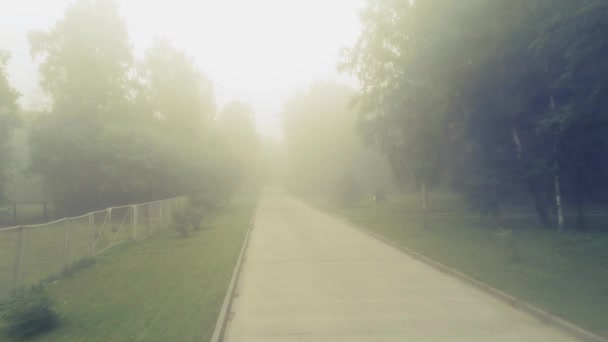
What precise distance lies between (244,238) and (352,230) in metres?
6.19

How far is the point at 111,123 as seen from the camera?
120 feet

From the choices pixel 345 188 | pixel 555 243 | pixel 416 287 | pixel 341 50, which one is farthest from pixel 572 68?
pixel 345 188

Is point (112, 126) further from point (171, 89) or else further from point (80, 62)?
point (171, 89)

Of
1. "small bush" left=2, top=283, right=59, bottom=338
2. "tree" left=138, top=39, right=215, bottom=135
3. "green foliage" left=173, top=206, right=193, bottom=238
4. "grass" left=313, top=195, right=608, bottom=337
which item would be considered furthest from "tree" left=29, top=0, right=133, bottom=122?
"small bush" left=2, top=283, right=59, bottom=338

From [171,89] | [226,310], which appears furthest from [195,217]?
[171,89]

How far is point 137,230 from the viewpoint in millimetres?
22484

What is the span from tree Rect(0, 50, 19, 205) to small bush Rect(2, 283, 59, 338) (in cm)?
2840

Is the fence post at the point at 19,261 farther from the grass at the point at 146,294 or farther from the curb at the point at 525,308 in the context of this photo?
the curb at the point at 525,308

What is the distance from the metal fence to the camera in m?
10.2

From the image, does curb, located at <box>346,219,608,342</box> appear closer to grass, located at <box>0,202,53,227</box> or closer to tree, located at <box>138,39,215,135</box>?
grass, located at <box>0,202,53,227</box>

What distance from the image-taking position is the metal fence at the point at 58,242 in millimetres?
10180

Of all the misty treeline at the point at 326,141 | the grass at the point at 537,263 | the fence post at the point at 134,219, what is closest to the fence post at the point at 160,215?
the fence post at the point at 134,219

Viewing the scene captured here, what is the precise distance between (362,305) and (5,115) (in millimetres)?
30716

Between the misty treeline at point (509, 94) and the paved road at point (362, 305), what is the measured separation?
740 centimetres
